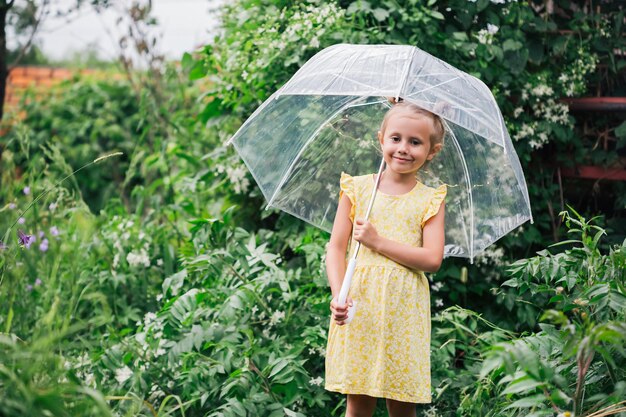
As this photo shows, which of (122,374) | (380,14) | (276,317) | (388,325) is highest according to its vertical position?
(380,14)

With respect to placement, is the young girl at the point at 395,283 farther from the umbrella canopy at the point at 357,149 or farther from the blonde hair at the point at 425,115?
the umbrella canopy at the point at 357,149

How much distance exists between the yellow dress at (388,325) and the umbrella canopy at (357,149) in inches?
12.0

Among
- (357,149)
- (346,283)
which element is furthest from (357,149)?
(346,283)

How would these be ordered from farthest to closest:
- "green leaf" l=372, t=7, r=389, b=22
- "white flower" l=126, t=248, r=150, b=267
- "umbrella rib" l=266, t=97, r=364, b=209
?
"white flower" l=126, t=248, r=150, b=267 → "green leaf" l=372, t=7, r=389, b=22 → "umbrella rib" l=266, t=97, r=364, b=209

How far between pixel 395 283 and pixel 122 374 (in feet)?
4.56

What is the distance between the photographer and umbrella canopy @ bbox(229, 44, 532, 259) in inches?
105

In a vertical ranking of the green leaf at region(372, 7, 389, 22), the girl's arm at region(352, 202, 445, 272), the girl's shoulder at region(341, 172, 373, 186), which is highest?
the green leaf at region(372, 7, 389, 22)

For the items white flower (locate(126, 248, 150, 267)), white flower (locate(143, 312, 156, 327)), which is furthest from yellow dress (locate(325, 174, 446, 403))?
white flower (locate(126, 248, 150, 267))

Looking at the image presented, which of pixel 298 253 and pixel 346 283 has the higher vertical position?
pixel 346 283

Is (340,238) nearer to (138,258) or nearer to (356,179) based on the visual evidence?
(356,179)

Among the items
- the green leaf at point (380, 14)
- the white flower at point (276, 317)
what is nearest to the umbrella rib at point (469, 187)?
the white flower at point (276, 317)

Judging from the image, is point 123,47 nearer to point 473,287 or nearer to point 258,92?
point 258,92

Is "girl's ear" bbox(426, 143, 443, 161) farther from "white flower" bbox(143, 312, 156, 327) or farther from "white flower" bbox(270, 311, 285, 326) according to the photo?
"white flower" bbox(143, 312, 156, 327)

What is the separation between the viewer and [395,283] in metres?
2.61
